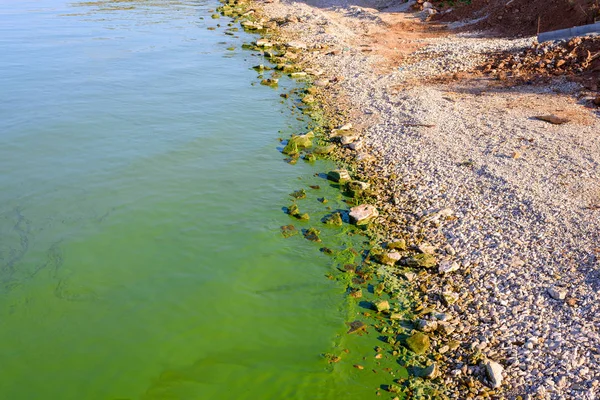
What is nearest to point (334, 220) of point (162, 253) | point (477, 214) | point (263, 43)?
point (477, 214)

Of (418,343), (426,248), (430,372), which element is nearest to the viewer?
(430,372)

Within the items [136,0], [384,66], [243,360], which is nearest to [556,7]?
[384,66]

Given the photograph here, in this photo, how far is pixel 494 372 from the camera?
923cm

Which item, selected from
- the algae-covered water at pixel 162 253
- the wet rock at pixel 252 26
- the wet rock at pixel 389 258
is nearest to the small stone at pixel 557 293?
the wet rock at pixel 389 258

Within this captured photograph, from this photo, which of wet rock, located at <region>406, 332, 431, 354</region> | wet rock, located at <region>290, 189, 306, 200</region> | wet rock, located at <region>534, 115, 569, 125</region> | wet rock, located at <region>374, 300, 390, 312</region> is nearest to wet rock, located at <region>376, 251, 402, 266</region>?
wet rock, located at <region>374, 300, 390, 312</region>

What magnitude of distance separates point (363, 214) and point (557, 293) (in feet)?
17.5

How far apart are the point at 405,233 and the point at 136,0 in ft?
168

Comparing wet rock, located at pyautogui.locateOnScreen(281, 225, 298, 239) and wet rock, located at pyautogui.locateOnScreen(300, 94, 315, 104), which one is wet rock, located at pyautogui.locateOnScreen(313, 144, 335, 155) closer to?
wet rock, located at pyautogui.locateOnScreen(281, 225, 298, 239)

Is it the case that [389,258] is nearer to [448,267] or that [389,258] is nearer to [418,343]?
[448,267]

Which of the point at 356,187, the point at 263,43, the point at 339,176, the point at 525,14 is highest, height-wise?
the point at 525,14

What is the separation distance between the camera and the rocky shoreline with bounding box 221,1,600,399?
31.9 ft

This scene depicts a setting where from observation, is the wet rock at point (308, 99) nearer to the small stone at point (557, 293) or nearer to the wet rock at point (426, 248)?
the wet rock at point (426, 248)

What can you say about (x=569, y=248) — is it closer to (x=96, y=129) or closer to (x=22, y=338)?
(x=22, y=338)

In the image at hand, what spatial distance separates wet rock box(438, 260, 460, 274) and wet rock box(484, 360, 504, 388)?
299 cm
